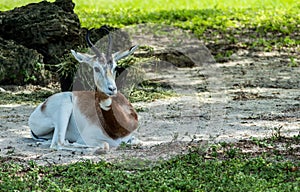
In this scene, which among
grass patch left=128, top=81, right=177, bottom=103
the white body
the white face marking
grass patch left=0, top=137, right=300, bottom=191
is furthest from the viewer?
grass patch left=128, top=81, right=177, bottom=103

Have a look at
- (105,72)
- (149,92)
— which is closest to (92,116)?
(105,72)

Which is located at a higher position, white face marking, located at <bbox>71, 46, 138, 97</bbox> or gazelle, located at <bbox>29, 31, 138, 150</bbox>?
white face marking, located at <bbox>71, 46, 138, 97</bbox>

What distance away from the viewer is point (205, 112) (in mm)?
9680

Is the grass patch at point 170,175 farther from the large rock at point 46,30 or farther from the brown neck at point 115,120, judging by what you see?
the large rock at point 46,30

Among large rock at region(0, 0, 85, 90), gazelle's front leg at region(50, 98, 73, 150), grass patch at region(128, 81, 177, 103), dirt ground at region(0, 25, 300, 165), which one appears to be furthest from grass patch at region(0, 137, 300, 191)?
large rock at region(0, 0, 85, 90)

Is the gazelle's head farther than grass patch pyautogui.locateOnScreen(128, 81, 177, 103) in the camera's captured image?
No

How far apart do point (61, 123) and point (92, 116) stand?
366mm

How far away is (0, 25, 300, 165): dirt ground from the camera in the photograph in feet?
24.6

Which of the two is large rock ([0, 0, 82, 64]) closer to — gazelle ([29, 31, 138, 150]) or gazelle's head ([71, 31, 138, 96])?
gazelle ([29, 31, 138, 150])

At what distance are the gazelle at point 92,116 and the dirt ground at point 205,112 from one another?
221mm

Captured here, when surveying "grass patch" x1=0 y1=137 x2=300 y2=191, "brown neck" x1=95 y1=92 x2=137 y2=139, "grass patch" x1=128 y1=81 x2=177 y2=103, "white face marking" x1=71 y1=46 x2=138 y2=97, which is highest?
"white face marking" x1=71 y1=46 x2=138 y2=97

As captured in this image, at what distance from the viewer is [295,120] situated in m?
8.96

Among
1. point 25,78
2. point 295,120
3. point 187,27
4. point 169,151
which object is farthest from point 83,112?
point 187,27

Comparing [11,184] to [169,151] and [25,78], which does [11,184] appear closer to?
[169,151]
